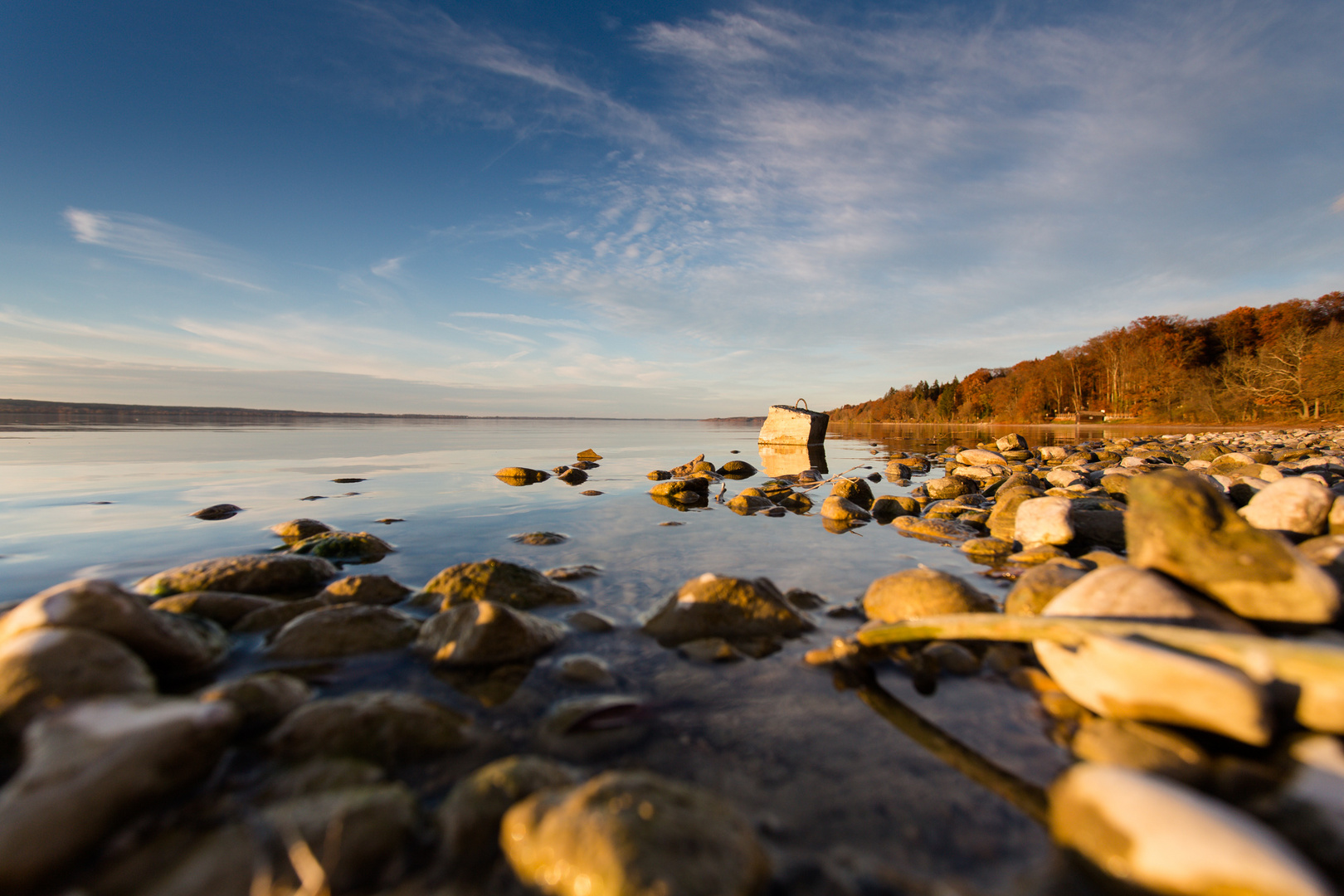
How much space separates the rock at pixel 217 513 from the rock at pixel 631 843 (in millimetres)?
7837

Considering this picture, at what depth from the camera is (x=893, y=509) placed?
24.6ft

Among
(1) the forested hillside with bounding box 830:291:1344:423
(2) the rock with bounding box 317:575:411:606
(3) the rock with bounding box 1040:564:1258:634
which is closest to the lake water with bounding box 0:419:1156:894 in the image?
(2) the rock with bounding box 317:575:411:606

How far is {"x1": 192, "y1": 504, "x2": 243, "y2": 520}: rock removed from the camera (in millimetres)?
7008

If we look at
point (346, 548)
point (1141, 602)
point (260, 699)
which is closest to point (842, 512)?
point (1141, 602)

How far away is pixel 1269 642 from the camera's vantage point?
6.68ft

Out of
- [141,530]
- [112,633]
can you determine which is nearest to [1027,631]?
[112,633]

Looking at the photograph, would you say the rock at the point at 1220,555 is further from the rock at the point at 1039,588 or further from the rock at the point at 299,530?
the rock at the point at 299,530

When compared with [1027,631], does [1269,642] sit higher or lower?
higher

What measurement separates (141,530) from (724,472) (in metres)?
10.5

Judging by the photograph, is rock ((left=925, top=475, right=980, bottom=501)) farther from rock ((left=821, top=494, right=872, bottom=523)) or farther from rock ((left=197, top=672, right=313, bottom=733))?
rock ((left=197, top=672, right=313, bottom=733))

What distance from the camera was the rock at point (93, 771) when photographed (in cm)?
142

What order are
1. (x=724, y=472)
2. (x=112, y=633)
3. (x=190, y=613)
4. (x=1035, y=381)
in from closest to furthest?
(x=112, y=633), (x=190, y=613), (x=724, y=472), (x=1035, y=381)

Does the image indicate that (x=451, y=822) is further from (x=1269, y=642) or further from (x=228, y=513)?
(x=228, y=513)

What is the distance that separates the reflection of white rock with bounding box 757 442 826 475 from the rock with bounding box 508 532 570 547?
28.5ft
